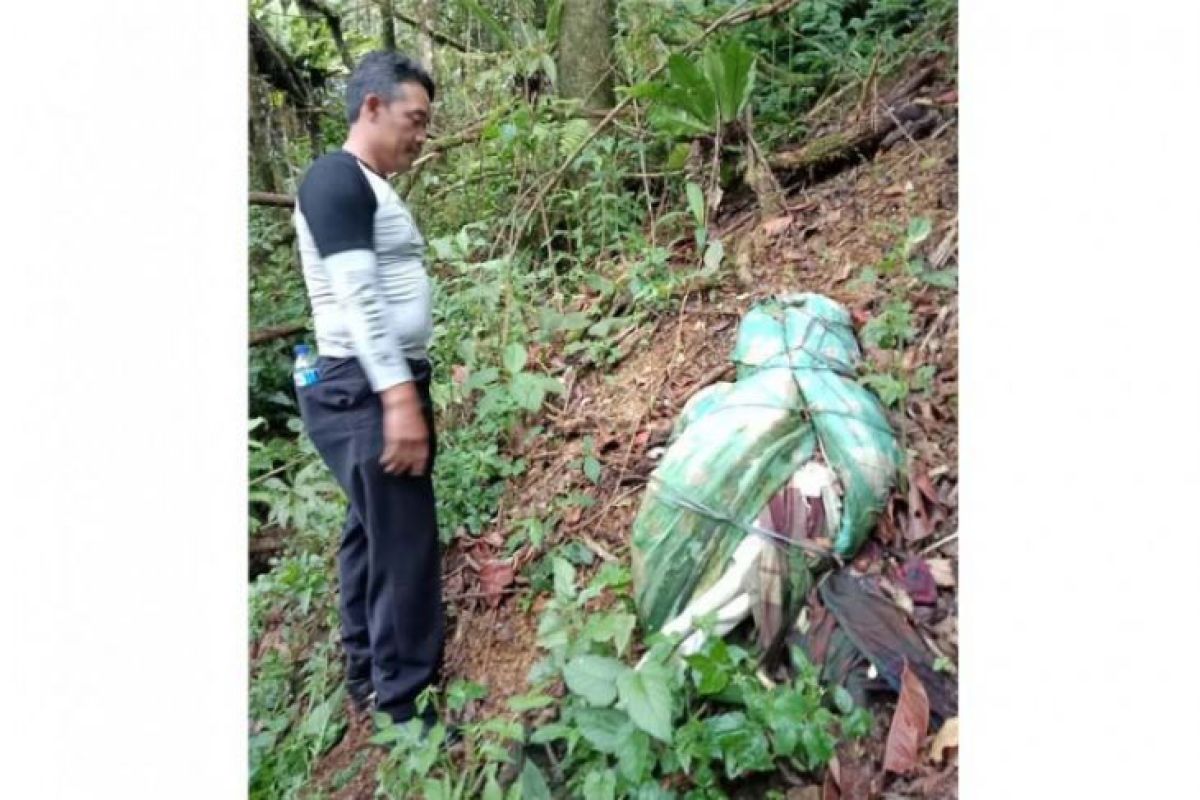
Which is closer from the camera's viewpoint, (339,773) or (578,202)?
(339,773)

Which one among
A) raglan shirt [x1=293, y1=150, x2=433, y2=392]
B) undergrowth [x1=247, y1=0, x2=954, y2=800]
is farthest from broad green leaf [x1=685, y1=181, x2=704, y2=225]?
raglan shirt [x1=293, y1=150, x2=433, y2=392]

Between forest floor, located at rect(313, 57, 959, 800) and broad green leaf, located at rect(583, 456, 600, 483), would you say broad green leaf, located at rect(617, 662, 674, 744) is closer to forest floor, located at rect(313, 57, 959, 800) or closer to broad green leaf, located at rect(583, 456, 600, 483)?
forest floor, located at rect(313, 57, 959, 800)

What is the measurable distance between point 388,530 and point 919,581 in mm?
941

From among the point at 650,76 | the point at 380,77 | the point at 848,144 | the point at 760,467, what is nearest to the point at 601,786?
the point at 760,467

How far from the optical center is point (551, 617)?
1.58m

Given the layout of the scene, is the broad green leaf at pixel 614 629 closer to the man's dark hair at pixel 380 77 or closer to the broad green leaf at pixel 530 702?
the broad green leaf at pixel 530 702

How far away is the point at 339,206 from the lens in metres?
1.45

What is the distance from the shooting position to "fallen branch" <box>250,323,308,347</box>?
162 centimetres

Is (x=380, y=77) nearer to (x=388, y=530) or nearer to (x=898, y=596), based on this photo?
(x=388, y=530)

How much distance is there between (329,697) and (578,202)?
129 cm

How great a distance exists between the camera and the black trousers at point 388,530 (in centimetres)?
155

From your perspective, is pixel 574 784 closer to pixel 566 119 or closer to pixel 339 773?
pixel 339 773

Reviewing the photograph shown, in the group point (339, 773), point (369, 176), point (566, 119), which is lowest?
point (339, 773)
